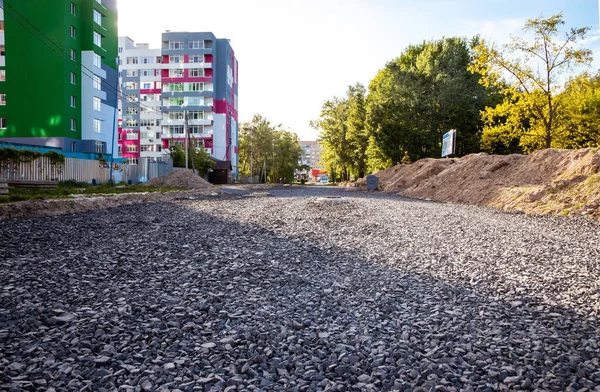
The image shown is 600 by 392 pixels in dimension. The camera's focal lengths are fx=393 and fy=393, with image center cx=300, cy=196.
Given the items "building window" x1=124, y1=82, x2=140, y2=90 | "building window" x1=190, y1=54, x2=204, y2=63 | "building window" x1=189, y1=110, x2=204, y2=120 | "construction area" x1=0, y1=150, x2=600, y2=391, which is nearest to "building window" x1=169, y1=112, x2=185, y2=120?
"building window" x1=189, y1=110, x2=204, y2=120

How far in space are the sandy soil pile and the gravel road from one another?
631cm

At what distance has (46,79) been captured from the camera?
124ft

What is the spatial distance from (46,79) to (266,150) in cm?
A: 4392

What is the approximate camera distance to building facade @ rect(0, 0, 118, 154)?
3734 centimetres

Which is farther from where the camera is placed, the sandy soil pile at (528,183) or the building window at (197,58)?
the building window at (197,58)

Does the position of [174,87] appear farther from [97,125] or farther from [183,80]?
[97,125]

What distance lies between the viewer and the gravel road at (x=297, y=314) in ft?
9.12

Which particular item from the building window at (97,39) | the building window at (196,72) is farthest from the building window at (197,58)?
A: the building window at (97,39)

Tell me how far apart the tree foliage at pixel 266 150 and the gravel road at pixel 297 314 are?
6451cm

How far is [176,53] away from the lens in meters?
71.3

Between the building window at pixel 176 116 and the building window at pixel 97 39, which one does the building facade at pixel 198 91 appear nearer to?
the building window at pixel 176 116

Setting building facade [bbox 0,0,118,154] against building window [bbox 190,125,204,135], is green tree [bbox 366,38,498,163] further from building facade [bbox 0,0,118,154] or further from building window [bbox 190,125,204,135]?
building window [bbox 190,125,204,135]

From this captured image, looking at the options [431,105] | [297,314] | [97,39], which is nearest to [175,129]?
[97,39]

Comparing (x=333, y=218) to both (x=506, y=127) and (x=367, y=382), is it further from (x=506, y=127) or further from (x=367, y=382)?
(x=506, y=127)
